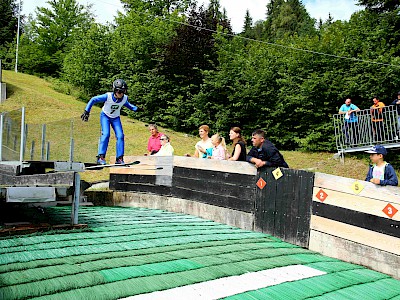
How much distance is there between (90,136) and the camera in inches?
378

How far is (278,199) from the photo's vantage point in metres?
6.66

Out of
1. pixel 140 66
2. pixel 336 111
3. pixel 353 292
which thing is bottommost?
pixel 353 292

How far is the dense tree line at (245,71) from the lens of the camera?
1938 cm

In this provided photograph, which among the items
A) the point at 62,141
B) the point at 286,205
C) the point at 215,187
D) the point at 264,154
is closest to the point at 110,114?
the point at 62,141

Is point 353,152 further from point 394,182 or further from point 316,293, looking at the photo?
point 316,293

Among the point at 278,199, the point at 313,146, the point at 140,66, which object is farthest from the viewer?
the point at 140,66

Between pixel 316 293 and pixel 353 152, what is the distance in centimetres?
1439

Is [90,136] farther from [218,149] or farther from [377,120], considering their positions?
[377,120]

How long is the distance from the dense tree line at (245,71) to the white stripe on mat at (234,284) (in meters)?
15.2

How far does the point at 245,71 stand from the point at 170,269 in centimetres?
1929

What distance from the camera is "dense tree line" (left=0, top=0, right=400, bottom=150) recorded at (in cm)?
1938

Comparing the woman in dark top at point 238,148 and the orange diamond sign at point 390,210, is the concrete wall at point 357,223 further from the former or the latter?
the woman in dark top at point 238,148

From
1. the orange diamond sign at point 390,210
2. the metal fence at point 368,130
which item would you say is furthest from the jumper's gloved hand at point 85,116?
the metal fence at point 368,130

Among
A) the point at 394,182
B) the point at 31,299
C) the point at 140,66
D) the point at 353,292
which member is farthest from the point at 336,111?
the point at 31,299
